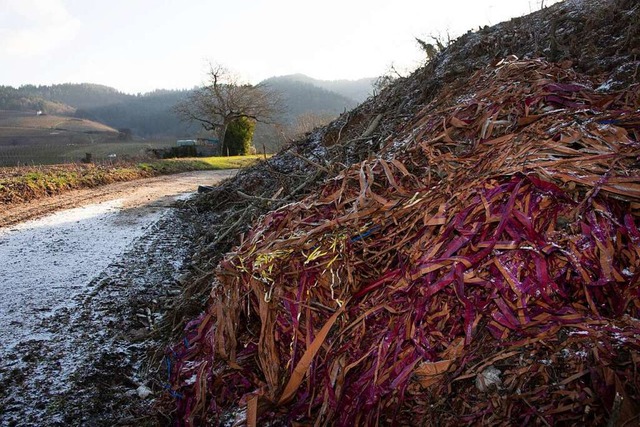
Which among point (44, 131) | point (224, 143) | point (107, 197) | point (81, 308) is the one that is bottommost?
point (81, 308)

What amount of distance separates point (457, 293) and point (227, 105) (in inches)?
1562

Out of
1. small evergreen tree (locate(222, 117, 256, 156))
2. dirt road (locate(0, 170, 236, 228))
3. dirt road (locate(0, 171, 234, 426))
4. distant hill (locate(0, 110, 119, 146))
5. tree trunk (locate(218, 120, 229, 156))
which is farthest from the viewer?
distant hill (locate(0, 110, 119, 146))

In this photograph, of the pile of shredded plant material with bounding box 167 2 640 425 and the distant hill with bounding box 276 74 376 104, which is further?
the distant hill with bounding box 276 74 376 104

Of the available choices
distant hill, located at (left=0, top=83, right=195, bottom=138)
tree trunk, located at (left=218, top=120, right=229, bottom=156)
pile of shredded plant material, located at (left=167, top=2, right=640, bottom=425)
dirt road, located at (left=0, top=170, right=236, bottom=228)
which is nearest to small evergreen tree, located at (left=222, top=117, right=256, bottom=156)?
tree trunk, located at (left=218, top=120, right=229, bottom=156)

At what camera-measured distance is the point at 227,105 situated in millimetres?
38531

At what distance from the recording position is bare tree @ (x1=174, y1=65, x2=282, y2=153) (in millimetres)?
37969

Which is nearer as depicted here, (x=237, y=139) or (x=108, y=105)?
(x=237, y=139)

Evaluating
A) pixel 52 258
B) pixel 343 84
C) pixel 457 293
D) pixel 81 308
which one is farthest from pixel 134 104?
pixel 457 293

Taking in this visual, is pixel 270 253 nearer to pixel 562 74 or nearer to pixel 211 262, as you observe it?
pixel 211 262

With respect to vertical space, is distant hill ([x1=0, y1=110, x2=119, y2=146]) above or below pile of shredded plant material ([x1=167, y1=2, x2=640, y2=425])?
above

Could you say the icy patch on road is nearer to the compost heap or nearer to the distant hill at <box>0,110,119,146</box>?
the compost heap

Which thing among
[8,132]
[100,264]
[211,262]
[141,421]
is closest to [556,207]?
[141,421]

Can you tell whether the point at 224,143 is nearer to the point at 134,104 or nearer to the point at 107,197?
the point at 107,197

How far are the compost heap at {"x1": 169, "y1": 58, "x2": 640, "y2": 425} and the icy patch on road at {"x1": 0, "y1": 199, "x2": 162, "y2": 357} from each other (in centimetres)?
202
